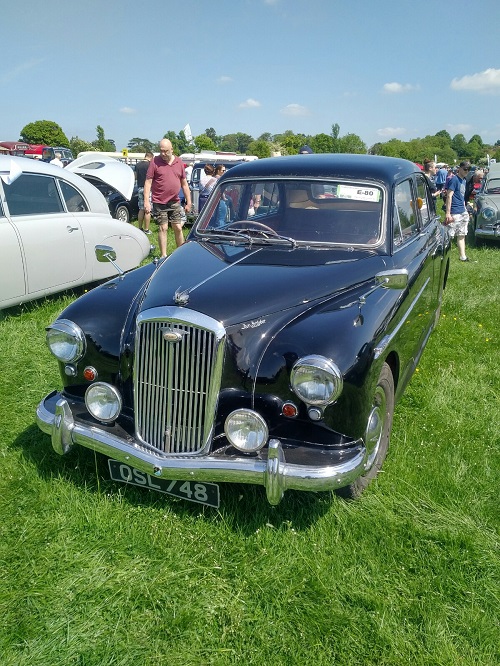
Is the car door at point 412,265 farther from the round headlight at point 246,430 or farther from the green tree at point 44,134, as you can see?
the green tree at point 44,134

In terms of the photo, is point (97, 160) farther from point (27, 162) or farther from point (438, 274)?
point (438, 274)

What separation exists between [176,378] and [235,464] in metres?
0.52

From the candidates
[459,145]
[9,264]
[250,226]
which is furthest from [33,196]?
[459,145]

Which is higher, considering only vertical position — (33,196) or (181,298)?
(181,298)

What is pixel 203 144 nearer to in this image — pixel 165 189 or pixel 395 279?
pixel 165 189

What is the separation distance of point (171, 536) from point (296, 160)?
286 cm

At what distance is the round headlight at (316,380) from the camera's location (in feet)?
8.29

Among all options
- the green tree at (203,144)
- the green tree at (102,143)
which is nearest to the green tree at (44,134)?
the green tree at (102,143)

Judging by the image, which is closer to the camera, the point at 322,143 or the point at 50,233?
the point at 50,233

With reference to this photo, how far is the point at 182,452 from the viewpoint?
9.15ft

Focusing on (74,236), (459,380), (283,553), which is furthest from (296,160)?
(74,236)

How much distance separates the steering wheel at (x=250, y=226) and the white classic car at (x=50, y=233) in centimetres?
212

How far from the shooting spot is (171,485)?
113 inches

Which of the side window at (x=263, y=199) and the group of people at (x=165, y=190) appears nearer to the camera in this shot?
the side window at (x=263, y=199)
